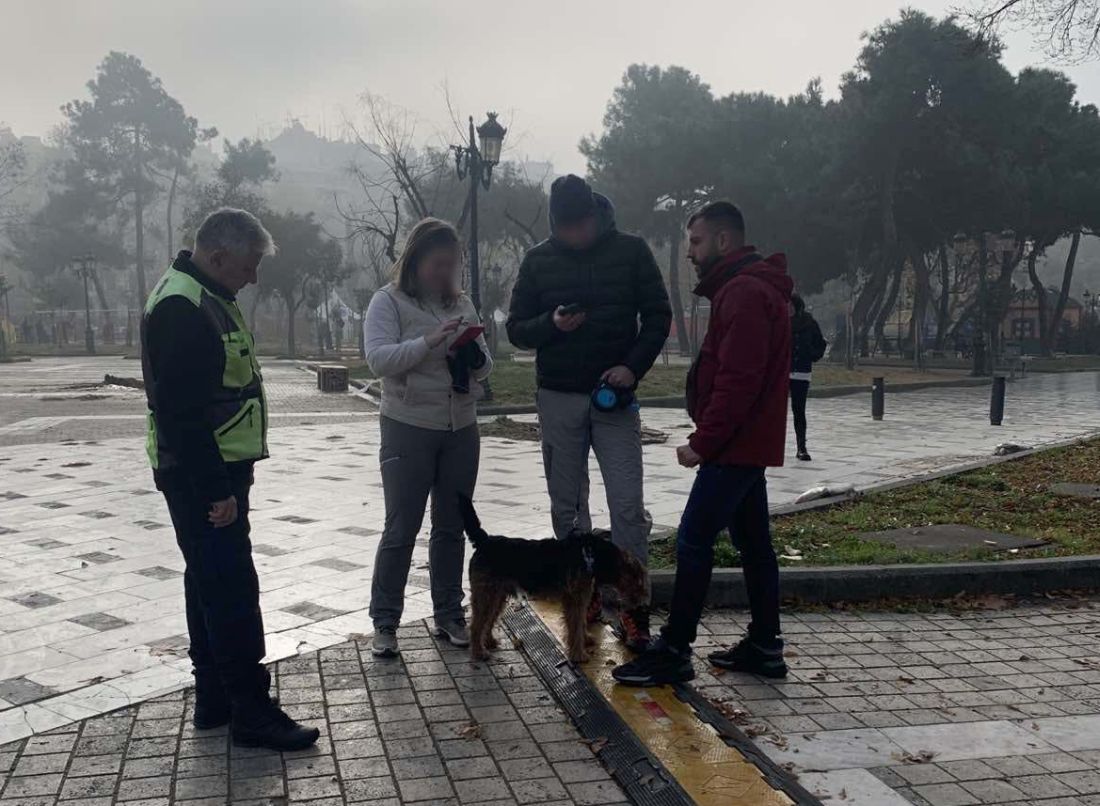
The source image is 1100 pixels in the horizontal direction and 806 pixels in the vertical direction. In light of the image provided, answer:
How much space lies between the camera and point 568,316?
398 centimetres

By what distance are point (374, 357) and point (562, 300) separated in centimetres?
86

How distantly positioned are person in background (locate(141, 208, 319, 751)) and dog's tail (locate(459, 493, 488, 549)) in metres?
0.89

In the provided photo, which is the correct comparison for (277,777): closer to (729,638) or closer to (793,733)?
(793,733)

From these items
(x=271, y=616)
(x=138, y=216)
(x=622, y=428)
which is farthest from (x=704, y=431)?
(x=138, y=216)

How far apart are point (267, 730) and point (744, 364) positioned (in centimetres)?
215

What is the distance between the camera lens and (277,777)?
303 centimetres

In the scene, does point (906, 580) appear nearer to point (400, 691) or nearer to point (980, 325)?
point (400, 691)

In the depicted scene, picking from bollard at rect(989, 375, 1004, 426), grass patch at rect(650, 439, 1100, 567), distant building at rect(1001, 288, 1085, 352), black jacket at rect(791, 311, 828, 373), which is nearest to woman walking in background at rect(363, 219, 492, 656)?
grass patch at rect(650, 439, 1100, 567)

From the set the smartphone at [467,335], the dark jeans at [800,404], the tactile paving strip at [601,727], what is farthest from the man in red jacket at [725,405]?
the dark jeans at [800,404]

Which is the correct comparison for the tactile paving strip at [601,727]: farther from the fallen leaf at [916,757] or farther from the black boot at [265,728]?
the black boot at [265,728]

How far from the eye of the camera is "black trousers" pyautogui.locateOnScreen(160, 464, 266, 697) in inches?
128

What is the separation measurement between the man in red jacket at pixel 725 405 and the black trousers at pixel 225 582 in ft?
4.64

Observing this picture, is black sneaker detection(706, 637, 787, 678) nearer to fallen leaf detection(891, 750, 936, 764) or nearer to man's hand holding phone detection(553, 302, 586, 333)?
fallen leaf detection(891, 750, 936, 764)

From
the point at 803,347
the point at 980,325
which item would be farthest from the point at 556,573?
the point at 980,325
